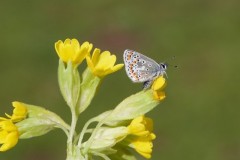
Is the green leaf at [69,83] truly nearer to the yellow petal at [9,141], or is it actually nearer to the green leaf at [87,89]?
the green leaf at [87,89]

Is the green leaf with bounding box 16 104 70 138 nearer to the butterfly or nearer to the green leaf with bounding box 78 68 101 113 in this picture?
the green leaf with bounding box 78 68 101 113

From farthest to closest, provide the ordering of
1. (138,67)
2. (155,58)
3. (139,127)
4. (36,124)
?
(155,58) → (138,67) → (36,124) → (139,127)

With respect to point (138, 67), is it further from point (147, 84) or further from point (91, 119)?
point (91, 119)

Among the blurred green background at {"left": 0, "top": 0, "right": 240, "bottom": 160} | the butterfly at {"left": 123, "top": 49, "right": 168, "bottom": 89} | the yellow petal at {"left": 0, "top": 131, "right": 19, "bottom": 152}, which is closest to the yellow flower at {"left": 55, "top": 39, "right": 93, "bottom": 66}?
the butterfly at {"left": 123, "top": 49, "right": 168, "bottom": 89}

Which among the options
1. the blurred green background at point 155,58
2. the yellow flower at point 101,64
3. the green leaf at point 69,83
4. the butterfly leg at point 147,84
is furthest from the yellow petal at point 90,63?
the blurred green background at point 155,58

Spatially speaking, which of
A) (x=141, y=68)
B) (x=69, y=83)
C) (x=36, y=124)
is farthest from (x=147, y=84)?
(x=36, y=124)

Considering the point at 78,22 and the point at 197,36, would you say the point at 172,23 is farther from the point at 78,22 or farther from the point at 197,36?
the point at 78,22
